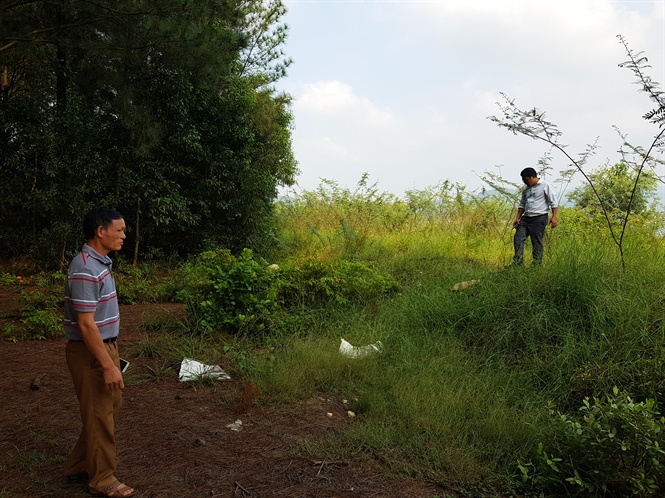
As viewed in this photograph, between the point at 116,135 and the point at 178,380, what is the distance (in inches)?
259

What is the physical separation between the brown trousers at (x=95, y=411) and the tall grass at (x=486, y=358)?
1361 mm

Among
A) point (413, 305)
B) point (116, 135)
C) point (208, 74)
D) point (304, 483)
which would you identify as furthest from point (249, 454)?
point (116, 135)

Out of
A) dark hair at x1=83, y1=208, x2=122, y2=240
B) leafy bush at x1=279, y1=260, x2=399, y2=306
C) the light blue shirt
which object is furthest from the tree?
dark hair at x1=83, y1=208, x2=122, y2=240

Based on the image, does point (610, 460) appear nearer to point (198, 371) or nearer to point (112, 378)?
point (112, 378)

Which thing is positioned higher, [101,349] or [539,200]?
[539,200]

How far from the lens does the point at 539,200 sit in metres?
7.79

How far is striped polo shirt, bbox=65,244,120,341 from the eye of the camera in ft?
9.39

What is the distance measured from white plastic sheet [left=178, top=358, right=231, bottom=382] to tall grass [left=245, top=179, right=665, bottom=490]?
30 centimetres

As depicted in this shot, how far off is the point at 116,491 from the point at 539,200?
21.3 ft

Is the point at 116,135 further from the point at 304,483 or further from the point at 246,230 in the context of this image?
the point at 304,483

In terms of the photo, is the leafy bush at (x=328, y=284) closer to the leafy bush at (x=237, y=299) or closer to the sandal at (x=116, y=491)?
the leafy bush at (x=237, y=299)

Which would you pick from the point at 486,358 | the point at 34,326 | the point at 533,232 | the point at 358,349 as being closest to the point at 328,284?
the point at 358,349

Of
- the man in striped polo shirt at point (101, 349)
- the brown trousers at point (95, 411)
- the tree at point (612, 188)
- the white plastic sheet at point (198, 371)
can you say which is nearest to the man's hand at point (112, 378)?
the man in striped polo shirt at point (101, 349)

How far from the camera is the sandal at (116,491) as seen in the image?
3.04m
